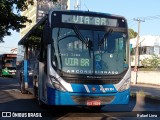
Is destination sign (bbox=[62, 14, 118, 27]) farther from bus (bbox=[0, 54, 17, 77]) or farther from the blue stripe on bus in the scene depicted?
bus (bbox=[0, 54, 17, 77])

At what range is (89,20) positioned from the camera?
41.2 ft

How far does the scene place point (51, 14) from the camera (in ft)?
40.4

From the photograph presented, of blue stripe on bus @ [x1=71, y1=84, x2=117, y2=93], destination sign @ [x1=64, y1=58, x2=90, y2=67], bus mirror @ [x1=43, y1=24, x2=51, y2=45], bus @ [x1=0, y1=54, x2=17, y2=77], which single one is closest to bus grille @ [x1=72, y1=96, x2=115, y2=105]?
blue stripe on bus @ [x1=71, y1=84, x2=117, y2=93]

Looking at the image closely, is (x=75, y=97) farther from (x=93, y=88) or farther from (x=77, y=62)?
(x=77, y=62)

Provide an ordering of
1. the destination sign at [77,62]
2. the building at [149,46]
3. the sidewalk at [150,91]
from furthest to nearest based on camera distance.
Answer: the building at [149,46] < the sidewalk at [150,91] < the destination sign at [77,62]

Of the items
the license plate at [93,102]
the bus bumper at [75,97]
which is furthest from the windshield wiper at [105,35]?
the license plate at [93,102]

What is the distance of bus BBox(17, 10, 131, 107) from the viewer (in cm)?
1182

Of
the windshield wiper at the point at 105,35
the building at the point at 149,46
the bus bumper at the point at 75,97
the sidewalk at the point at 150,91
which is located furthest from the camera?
the building at the point at 149,46

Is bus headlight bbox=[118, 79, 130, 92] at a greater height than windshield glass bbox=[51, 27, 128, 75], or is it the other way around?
windshield glass bbox=[51, 27, 128, 75]

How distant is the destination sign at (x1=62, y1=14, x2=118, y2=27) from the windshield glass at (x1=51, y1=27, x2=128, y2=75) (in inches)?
11.5

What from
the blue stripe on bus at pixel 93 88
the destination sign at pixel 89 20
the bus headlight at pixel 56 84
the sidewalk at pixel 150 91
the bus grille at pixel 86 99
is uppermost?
the destination sign at pixel 89 20

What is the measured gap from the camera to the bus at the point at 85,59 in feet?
38.8

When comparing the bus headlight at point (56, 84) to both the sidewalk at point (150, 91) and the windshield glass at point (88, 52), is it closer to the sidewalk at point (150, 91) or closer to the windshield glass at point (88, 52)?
the windshield glass at point (88, 52)

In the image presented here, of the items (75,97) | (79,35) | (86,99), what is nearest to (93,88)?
(86,99)
